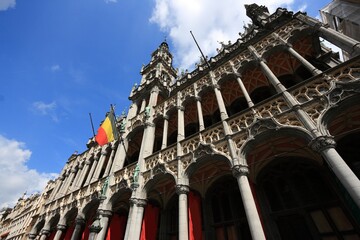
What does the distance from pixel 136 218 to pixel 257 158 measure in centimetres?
643

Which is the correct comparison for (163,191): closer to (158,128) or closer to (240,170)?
(158,128)

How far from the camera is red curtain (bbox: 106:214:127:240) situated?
36.7 feet

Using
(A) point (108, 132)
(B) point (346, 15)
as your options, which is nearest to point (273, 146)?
(B) point (346, 15)

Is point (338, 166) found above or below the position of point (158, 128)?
below

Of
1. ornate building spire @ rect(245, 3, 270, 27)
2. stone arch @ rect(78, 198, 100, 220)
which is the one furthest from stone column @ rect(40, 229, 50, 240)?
ornate building spire @ rect(245, 3, 270, 27)

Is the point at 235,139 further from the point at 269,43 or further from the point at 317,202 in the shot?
the point at 269,43

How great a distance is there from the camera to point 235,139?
8.27 metres

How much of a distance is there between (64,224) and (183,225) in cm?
1125

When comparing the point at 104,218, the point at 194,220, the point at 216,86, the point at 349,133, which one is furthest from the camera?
the point at 216,86

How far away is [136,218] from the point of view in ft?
31.1

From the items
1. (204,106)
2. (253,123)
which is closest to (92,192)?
(204,106)

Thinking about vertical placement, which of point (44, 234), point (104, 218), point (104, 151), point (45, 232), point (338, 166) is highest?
point (104, 151)

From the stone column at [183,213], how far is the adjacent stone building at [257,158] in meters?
0.04

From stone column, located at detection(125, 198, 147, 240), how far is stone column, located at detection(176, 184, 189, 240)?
2.45 m
